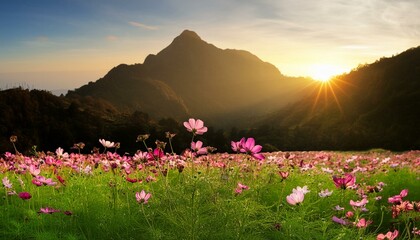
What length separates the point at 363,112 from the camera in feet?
229

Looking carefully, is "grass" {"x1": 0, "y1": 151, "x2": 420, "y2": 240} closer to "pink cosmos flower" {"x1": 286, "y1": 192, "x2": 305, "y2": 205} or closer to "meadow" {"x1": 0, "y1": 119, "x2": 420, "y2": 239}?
"meadow" {"x1": 0, "y1": 119, "x2": 420, "y2": 239}

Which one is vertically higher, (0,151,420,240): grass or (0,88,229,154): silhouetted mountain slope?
(0,151,420,240): grass

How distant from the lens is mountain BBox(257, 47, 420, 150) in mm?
46469

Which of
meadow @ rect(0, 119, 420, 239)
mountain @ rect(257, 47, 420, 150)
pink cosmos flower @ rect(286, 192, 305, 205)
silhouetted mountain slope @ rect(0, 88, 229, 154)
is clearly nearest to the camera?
pink cosmos flower @ rect(286, 192, 305, 205)

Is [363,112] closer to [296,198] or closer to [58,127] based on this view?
[58,127]

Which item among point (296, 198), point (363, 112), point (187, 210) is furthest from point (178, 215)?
point (363, 112)

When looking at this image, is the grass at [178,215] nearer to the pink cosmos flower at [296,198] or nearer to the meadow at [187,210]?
the meadow at [187,210]

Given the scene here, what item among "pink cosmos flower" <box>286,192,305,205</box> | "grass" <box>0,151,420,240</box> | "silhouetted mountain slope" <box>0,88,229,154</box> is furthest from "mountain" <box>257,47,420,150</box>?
"pink cosmos flower" <box>286,192,305,205</box>

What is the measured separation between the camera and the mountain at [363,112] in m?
46.5

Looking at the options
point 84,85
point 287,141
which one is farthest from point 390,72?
Answer: point 84,85

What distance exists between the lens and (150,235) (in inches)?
164

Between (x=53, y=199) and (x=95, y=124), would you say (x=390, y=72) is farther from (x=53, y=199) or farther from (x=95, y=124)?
(x=53, y=199)

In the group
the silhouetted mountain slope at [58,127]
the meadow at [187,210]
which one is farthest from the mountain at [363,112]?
the meadow at [187,210]

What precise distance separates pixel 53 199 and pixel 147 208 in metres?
1.68
